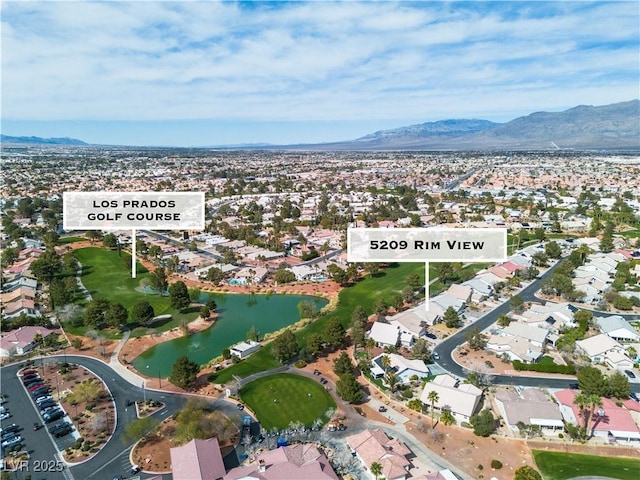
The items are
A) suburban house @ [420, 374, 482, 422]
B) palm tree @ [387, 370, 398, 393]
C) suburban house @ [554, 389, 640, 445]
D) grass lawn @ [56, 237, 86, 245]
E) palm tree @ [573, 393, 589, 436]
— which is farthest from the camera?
grass lawn @ [56, 237, 86, 245]

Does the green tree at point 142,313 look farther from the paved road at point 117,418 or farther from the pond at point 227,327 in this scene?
the paved road at point 117,418

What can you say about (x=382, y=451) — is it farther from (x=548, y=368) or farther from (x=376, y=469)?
(x=548, y=368)

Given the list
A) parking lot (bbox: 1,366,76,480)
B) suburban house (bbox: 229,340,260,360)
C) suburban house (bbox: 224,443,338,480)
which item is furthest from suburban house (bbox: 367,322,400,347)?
parking lot (bbox: 1,366,76,480)

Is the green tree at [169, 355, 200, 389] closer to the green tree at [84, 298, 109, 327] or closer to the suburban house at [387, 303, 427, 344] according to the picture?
the green tree at [84, 298, 109, 327]

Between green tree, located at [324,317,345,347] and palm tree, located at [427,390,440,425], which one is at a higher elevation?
→ green tree, located at [324,317,345,347]

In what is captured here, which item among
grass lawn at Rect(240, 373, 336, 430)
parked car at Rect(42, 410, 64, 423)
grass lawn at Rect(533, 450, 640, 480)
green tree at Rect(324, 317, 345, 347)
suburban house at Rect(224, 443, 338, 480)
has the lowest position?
grass lawn at Rect(533, 450, 640, 480)

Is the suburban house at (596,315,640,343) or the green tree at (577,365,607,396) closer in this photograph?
the green tree at (577,365,607,396)

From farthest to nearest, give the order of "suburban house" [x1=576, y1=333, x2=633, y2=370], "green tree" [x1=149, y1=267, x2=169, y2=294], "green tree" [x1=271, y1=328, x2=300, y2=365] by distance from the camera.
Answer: "green tree" [x1=149, y1=267, x2=169, y2=294], "green tree" [x1=271, y1=328, x2=300, y2=365], "suburban house" [x1=576, y1=333, x2=633, y2=370]
